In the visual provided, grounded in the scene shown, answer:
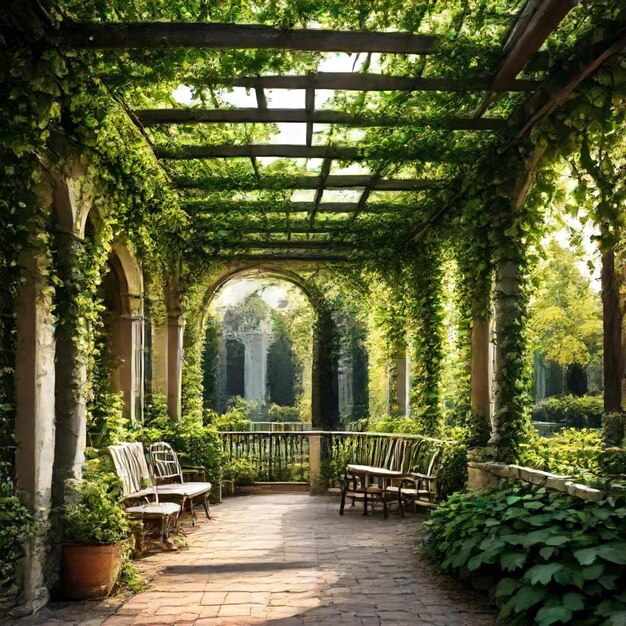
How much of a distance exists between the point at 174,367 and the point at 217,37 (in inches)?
328

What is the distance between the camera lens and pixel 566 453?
6734mm

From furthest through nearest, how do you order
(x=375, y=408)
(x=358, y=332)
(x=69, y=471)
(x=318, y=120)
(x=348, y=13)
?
(x=358, y=332), (x=375, y=408), (x=318, y=120), (x=69, y=471), (x=348, y=13)

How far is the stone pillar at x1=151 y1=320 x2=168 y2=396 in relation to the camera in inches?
503

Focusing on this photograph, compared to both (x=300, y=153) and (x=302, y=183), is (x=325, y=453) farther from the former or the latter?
(x=300, y=153)

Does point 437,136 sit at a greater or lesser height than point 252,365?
greater

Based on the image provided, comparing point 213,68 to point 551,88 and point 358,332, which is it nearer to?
point 551,88

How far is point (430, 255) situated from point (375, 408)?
683 centimetres

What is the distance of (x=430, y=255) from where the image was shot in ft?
39.7

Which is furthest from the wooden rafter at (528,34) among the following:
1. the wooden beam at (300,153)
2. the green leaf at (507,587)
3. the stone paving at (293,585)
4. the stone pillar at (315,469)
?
the stone pillar at (315,469)

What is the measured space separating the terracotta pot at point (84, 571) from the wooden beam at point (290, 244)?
338 inches

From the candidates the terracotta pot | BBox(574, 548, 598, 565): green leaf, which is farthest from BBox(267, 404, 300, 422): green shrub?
BBox(574, 548, 598, 565): green leaf

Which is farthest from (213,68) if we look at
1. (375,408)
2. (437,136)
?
(375,408)

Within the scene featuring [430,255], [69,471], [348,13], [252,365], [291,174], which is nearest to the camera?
[348,13]

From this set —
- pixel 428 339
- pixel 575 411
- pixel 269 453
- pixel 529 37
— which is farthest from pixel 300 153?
pixel 575 411
